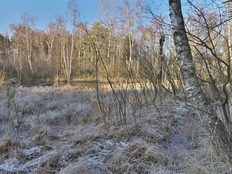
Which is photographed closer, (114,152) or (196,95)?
(196,95)

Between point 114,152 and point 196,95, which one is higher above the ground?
point 196,95

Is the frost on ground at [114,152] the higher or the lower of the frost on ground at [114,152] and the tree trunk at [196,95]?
the lower

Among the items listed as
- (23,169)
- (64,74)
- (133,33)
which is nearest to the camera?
(23,169)

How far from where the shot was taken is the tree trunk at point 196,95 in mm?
1533

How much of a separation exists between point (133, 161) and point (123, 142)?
47cm

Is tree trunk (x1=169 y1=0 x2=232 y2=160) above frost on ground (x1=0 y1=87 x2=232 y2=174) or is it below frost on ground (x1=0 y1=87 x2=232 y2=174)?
above

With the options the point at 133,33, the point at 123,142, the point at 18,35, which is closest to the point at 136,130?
the point at 123,142

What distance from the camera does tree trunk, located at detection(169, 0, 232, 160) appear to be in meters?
1.53

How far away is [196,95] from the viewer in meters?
1.70

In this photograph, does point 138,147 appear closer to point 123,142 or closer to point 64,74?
point 123,142

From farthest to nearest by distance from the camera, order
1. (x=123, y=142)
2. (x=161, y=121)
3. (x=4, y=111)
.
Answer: (x=4, y=111) → (x=161, y=121) → (x=123, y=142)

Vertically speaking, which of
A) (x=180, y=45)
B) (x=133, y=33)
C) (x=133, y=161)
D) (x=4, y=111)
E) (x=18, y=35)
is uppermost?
(x=18, y=35)

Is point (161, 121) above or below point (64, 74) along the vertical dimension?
below

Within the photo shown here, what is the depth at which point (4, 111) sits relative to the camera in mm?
3549
